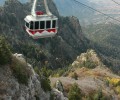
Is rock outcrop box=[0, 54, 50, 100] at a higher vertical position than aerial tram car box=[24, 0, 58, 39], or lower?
lower

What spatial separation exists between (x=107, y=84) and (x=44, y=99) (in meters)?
69.2

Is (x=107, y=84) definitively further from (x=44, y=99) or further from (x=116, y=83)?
→ (x=44, y=99)

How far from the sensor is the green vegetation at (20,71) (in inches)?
1556

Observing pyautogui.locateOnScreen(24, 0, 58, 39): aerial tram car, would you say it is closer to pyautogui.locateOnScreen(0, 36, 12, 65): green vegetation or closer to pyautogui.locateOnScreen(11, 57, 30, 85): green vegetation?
pyautogui.locateOnScreen(11, 57, 30, 85): green vegetation

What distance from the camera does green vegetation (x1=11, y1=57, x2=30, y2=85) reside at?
39.5 m

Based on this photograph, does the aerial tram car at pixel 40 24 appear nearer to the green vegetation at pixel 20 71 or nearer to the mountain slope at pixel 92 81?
the green vegetation at pixel 20 71

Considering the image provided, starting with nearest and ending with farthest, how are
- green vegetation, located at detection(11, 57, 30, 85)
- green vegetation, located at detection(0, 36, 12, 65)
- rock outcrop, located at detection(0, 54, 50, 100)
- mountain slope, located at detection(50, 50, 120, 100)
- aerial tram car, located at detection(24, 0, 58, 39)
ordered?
1. rock outcrop, located at detection(0, 54, 50, 100)
2. green vegetation, located at detection(0, 36, 12, 65)
3. green vegetation, located at detection(11, 57, 30, 85)
4. aerial tram car, located at detection(24, 0, 58, 39)
5. mountain slope, located at detection(50, 50, 120, 100)

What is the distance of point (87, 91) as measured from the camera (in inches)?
3349

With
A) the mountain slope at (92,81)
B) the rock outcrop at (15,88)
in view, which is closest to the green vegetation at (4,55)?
the rock outcrop at (15,88)

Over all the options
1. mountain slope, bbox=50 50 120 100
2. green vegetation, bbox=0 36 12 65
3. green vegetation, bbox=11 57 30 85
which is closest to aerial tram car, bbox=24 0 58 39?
green vegetation, bbox=11 57 30 85

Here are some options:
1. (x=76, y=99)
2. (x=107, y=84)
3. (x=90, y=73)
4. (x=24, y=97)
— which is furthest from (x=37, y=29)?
(x=90, y=73)

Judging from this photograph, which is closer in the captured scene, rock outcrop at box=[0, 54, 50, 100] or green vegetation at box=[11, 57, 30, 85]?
rock outcrop at box=[0, 54, 50, 100]

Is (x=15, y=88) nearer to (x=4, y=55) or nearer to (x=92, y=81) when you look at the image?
(x=4, y=55)

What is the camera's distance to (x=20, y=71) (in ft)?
132
